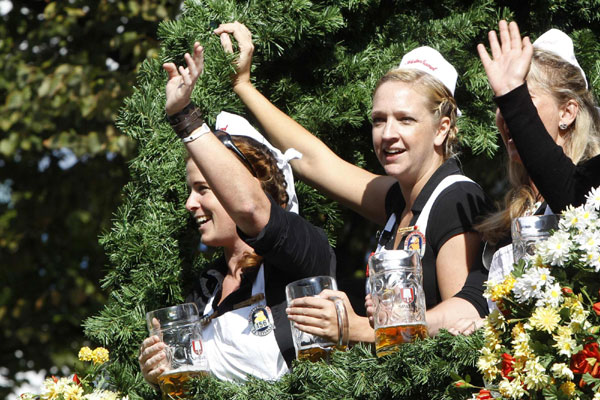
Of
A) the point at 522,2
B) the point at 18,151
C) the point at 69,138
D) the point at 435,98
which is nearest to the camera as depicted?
the point at 435,98

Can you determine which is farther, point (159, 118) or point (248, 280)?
point (159, 118)

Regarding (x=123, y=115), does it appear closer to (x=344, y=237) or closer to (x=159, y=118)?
(x=159, y=118)

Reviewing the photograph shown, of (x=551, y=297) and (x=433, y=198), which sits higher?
(x=433, y=198)

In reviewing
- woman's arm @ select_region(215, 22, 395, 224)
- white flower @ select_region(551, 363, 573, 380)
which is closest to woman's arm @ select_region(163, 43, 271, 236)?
woman's arm @ select_region(215, 22, 395, 224)

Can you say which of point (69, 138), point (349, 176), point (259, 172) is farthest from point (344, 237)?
point (69, 138)

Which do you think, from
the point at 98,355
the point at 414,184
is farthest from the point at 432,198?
the point at 98,355

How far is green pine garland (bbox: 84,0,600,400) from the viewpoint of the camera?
12.1ft

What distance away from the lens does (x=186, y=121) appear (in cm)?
297

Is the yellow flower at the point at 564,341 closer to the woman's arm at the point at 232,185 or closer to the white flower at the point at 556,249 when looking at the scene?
the white flower at the point at 556,249

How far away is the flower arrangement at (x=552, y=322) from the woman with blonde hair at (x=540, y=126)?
11.1 inches

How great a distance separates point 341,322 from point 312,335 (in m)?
0.10

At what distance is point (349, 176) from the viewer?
3.67 metres

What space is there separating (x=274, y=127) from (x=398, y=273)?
1390 millimetres

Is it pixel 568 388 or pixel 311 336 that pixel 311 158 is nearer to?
pixel 311 336
